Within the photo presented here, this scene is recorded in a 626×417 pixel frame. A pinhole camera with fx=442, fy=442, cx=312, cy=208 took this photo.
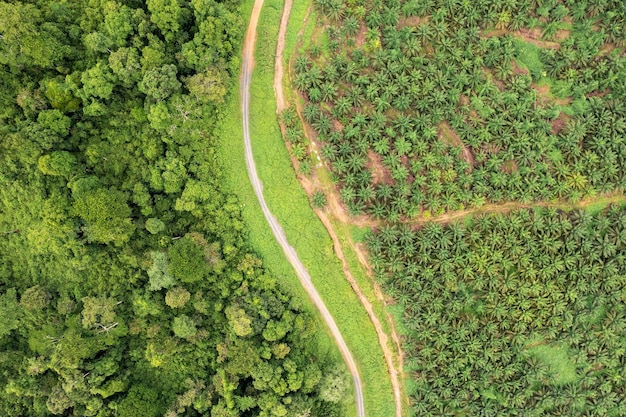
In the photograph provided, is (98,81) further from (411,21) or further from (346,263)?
(411,21)

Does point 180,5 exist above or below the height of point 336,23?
above

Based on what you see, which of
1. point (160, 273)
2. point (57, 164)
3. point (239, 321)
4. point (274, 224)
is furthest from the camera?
point (274, 224)

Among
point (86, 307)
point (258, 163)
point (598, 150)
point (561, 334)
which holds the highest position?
point (258, 163)

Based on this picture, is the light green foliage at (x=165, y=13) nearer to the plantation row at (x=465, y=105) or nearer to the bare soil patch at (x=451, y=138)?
the plantation row at (x=465, y=105)

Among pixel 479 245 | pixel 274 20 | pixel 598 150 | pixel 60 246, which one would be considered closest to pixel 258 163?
pixel 274 20

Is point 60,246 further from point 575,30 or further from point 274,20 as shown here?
point 575,30

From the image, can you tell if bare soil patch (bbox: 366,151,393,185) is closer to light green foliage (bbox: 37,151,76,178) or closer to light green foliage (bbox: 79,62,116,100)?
light green foliage (bbox: 79,62,116,100)

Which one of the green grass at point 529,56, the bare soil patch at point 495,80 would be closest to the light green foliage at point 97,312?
the bare soil patch at point 495,80

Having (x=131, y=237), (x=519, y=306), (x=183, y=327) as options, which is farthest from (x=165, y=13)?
(x=519, y=306)
